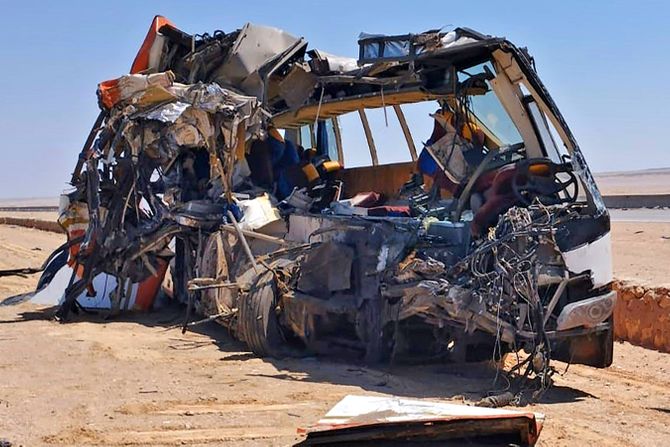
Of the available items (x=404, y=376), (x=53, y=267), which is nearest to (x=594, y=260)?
(x=404, y=376)

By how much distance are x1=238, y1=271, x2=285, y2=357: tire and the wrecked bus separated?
0.02 meters

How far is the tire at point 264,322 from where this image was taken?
28.6 ft

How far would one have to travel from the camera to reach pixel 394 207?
30.5 ft

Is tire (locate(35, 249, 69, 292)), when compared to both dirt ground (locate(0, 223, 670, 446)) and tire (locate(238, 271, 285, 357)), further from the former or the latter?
tire (locate(238, 271, 285, 357))

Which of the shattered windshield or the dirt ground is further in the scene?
the shattered windshield

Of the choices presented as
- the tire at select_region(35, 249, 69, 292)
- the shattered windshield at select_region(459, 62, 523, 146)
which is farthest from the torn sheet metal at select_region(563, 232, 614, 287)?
the tire at select_region(35, 249, 69, 292)

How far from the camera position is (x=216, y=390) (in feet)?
23.8

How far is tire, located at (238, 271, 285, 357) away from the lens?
8.71 metres

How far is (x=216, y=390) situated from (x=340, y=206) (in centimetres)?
322

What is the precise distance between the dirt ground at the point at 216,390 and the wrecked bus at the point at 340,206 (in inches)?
14.2

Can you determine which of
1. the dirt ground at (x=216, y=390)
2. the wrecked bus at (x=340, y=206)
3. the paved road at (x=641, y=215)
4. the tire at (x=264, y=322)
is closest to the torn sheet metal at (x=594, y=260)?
the wrecked bus at (x=340, y=206)

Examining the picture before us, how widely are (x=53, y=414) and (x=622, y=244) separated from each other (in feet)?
57.8

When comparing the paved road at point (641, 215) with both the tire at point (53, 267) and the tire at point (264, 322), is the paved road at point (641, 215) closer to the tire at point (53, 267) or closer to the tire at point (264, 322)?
the tire at point (53, 267)

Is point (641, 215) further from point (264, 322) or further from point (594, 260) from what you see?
point (594, 260)
